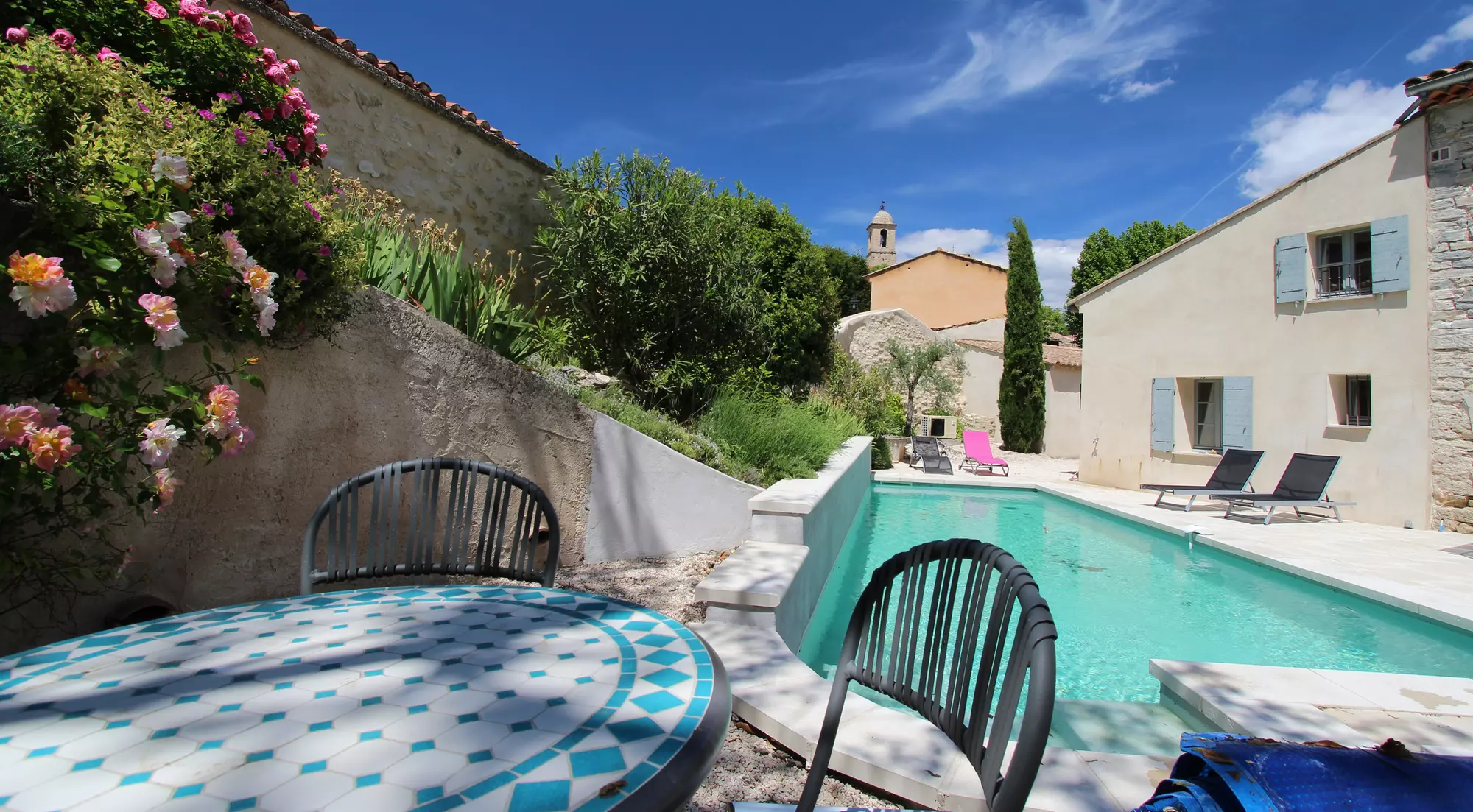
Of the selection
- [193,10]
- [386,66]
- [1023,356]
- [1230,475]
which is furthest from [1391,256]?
[193,10]

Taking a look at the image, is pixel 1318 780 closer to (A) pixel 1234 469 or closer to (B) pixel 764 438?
(B) pixel 764 438

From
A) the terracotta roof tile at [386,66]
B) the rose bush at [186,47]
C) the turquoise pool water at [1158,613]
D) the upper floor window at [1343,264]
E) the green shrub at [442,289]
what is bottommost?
the turquoise pool water at [1158,613]

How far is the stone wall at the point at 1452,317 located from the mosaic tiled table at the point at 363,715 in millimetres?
11496

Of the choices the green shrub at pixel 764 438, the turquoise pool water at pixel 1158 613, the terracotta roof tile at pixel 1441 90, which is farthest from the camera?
the terracotta roof tile at pixel 1441 90

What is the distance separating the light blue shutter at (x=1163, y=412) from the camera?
11.2 m

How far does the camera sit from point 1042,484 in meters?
11.9

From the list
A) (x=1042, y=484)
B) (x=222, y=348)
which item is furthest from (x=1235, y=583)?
(x=222, y=348)

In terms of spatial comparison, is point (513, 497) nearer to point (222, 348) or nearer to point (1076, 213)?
point (222, 348)

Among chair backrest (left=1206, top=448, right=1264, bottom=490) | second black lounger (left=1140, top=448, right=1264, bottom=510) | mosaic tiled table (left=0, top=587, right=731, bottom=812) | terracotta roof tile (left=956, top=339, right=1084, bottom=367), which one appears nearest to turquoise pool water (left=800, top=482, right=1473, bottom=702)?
second black lounger (left=1140, top=448, right=1264, bottom=510)

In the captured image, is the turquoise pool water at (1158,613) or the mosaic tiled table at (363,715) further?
the turquoise pool water at (1158,613)

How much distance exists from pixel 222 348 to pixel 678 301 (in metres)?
4.31

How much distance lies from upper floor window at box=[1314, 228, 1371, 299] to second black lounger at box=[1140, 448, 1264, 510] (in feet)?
8.41

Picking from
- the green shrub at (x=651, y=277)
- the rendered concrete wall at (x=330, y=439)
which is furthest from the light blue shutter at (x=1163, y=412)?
the rendered concrete wall at (x=330, y=439)

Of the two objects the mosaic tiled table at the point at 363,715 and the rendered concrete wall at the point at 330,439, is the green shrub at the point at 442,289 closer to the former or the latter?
the rendered concrete wall at the point at 330,439
